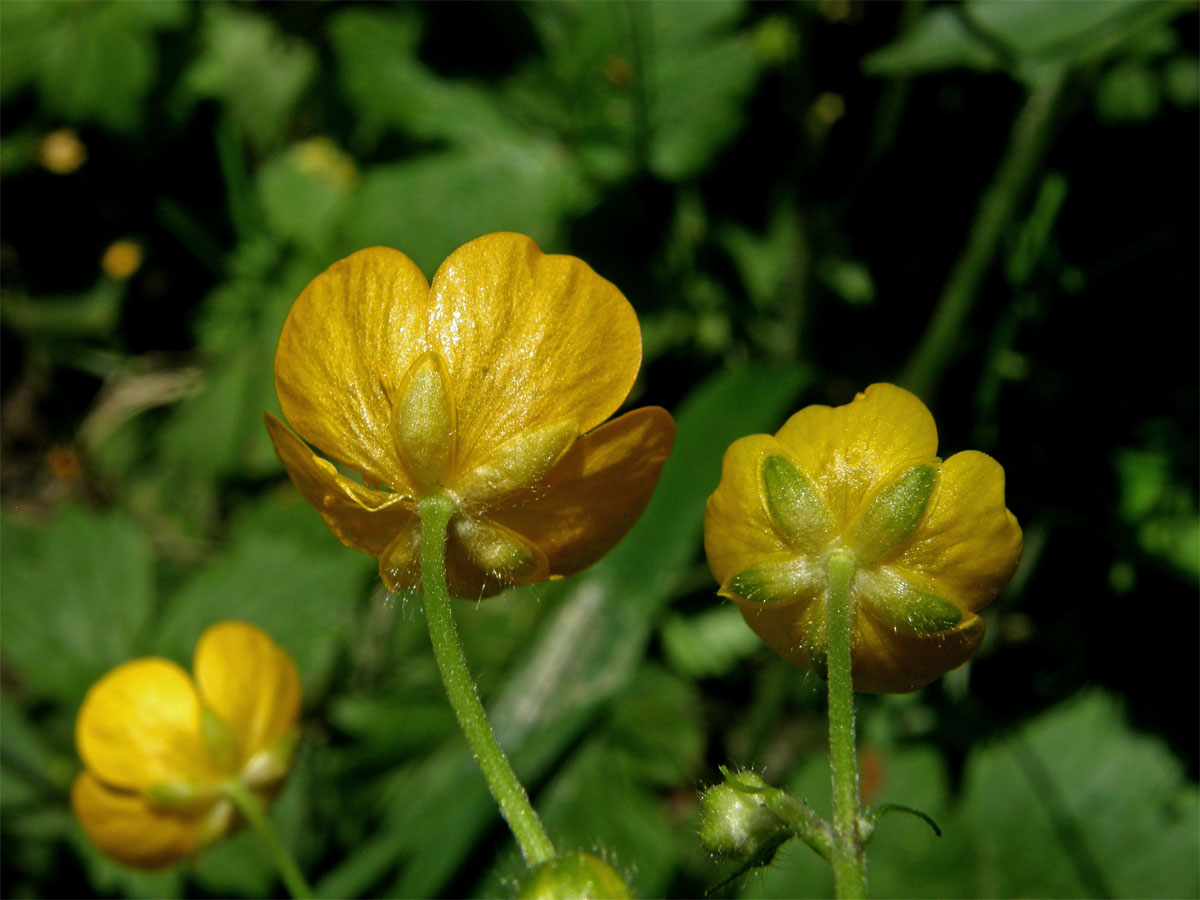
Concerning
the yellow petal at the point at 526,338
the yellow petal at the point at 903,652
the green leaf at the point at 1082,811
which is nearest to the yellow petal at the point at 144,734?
the yellow petal at the point at 526,338

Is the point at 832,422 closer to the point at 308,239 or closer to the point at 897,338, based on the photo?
the point at 897,338

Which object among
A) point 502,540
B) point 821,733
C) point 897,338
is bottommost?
point 821,733

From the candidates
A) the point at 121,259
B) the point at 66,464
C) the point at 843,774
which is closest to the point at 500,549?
the point at 843,774

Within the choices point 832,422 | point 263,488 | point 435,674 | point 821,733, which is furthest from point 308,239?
point 832,422

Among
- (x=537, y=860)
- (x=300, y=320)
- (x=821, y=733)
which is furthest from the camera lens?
(x=821, y=733)

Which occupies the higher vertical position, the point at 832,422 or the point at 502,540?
the point at 832,422

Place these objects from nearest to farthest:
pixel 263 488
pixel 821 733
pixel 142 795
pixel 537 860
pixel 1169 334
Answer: pixel 537 860
pixel 142 795
pixel 1169 334
pixel 821 733
pixel 263 488

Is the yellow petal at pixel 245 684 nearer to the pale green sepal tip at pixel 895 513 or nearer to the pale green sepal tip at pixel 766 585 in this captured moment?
the pale green sepal tip at pixel 766 585

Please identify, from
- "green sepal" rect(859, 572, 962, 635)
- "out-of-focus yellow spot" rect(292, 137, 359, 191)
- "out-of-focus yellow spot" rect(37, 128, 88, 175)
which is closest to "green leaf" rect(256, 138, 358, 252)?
"out-of-focus yellow spot" rect(292, 137, 359, 191)
